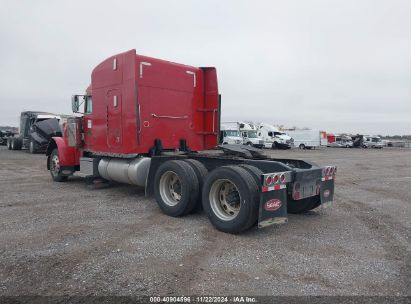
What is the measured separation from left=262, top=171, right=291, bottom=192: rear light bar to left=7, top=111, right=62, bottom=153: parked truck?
19.2 m

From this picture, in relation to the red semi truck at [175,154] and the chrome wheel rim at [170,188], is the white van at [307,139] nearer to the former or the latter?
the red semi truck at [175,154]

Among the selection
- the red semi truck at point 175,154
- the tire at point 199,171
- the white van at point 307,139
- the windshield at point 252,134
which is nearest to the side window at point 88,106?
the red semi truck at point 175,154

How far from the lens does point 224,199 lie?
6070 millimetres

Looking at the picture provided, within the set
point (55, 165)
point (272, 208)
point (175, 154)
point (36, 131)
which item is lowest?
point (272, 208)

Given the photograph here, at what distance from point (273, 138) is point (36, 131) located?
25191 millimetres

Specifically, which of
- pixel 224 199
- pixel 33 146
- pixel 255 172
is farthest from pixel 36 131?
pixel 255 172

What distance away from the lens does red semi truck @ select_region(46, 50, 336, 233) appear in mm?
5598

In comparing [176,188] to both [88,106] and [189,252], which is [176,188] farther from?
[88,106]

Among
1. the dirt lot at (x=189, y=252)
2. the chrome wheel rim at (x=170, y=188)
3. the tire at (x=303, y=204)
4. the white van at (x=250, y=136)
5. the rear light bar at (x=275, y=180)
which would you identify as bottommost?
the dirt lot at (x=189, y=252)

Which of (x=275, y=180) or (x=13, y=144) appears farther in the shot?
(x=13, y=144)

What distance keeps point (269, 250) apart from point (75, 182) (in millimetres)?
7649

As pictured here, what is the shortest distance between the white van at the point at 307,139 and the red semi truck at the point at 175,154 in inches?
1451

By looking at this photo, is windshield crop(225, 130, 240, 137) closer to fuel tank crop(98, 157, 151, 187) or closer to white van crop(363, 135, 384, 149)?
white van crop(363, 135, 384, 149)

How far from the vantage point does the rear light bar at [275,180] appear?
17.4 ft
